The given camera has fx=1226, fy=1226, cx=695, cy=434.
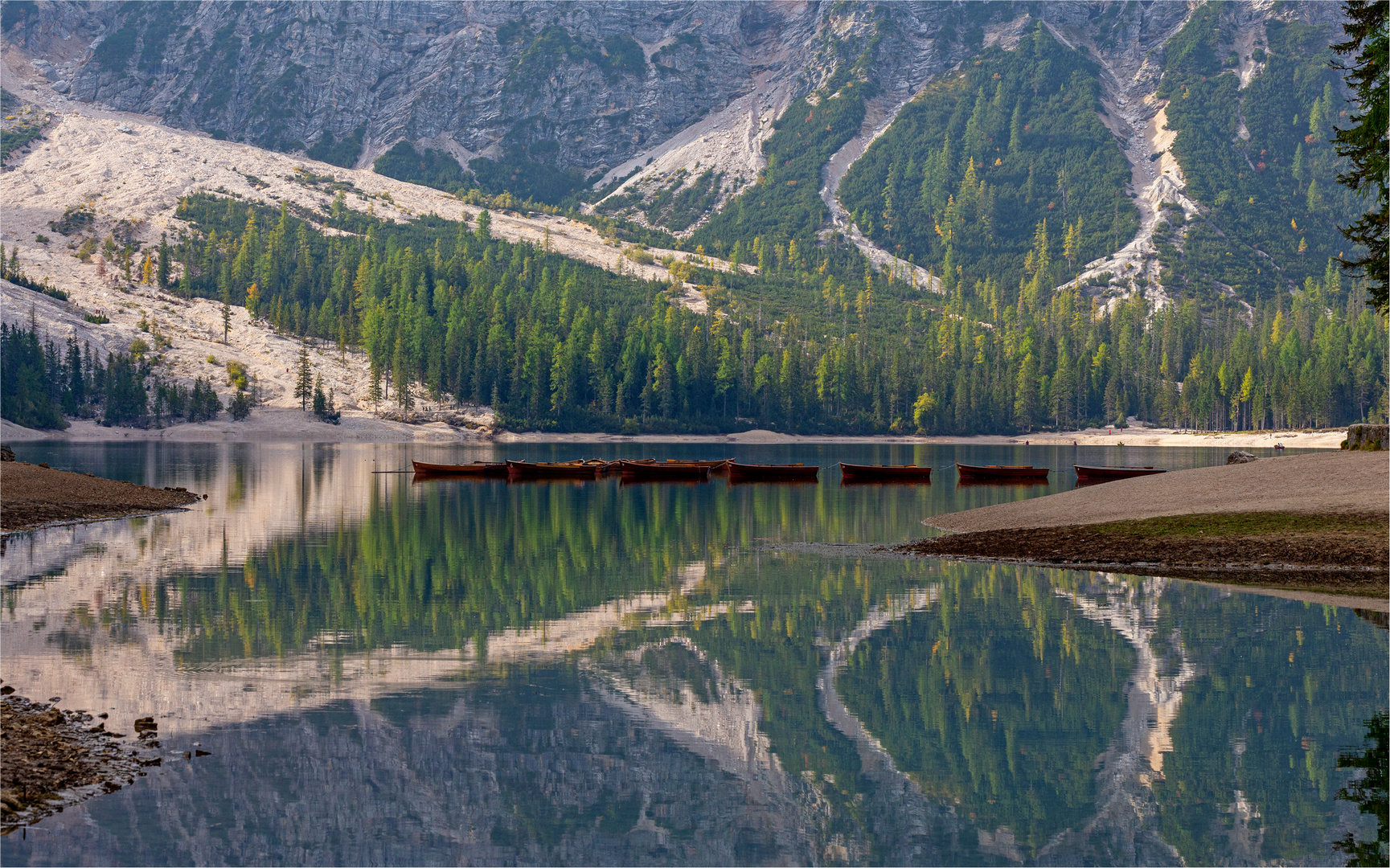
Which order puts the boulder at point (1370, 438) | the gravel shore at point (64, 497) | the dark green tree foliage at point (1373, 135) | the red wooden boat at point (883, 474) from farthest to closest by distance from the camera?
the red wooden boat at point (883, 474) → the boulder at point (1370, 438) → the gravel shore at point (64, 497) → the dark green tree foliage at point (1373, 135)

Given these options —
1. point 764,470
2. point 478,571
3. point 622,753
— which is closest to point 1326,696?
point 622,753

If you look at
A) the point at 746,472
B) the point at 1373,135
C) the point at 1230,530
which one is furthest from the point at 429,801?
the point at 746,472

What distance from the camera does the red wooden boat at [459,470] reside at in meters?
107

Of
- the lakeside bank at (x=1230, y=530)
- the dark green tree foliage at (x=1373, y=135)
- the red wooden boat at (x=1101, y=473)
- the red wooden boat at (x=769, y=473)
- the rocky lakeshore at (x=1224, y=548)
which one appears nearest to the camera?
the rocky lakeshore at (x=1224, y=548)

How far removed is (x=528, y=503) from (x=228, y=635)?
47270mm

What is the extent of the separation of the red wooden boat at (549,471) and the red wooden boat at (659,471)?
3.62m

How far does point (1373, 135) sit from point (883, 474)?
60.2m

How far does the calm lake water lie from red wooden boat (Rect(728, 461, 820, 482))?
194 feet

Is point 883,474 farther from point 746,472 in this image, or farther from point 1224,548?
point 1224,548

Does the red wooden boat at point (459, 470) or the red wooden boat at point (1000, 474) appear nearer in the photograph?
the red wooden boat at point (1000, 474)

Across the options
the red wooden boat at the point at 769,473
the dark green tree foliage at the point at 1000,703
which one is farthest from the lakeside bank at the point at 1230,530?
the red wooden boat at the point at 769,473

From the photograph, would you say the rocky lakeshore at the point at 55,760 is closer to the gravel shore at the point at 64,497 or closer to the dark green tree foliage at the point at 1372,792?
the dark green tree foliage at the point at 1372,792

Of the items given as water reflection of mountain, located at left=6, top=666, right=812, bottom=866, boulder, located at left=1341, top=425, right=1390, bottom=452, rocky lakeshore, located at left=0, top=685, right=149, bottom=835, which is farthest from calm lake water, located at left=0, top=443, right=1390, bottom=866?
boulder, located at left=1341, top=425, right=1390, bottom=452

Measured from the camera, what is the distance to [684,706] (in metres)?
24.5
